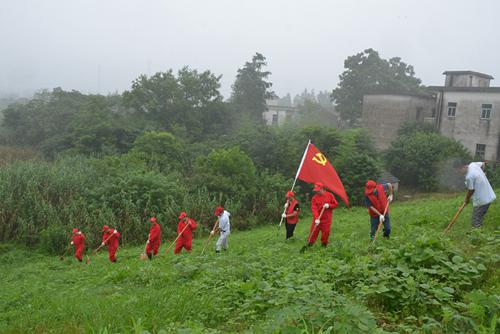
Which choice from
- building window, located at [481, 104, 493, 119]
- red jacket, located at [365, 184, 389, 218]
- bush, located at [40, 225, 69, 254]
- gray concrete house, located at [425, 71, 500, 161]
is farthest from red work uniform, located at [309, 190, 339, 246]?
building window, located at [481, 104, 493, 119]

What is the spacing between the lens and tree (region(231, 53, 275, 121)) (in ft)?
143

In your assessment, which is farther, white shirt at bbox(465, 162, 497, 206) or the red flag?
the red flag

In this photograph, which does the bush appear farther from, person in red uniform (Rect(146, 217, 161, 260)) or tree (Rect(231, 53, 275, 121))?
tree (Rect(231, 53, 275, 121))

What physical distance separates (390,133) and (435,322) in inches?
1368

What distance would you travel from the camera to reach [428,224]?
11.8 m

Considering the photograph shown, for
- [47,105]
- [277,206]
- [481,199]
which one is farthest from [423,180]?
[47,105]

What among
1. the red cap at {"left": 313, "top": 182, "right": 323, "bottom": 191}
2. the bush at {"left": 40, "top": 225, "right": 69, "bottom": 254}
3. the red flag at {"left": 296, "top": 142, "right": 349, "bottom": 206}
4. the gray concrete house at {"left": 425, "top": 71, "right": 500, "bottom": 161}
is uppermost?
the gray concrete house at {"left": 425, "top": 71, "right": 500, "bottom": 161}

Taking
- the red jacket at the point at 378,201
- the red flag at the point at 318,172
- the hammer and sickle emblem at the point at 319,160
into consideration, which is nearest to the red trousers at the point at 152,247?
the red flag at the point at 318,172

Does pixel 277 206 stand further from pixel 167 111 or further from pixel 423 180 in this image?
pixel 167 111

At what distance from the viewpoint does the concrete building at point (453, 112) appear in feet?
106

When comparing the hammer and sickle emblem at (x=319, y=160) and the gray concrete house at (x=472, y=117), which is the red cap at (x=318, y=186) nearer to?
the hammer and sickle emblem at (x=319, y=160)

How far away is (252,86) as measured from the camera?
143 feet

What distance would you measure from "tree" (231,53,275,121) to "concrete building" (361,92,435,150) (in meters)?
10.5

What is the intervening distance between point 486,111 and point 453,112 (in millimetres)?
2437
